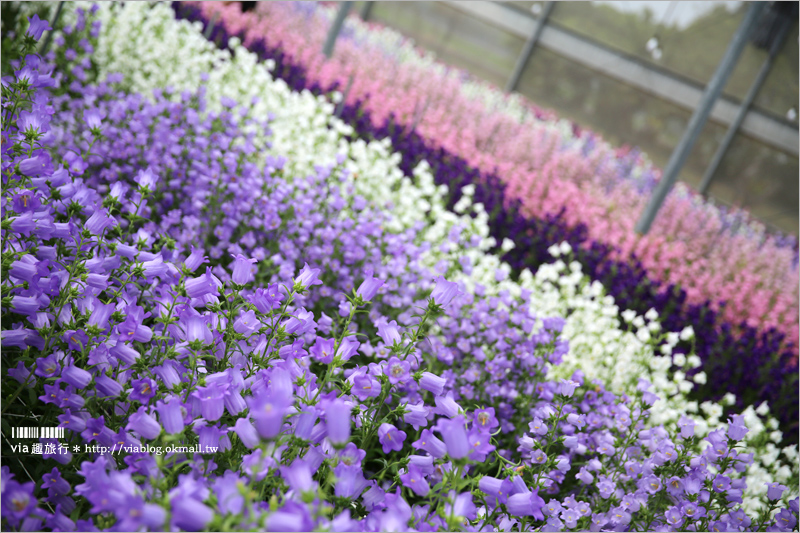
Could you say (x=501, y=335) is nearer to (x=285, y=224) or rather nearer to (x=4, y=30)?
(x=285, y=224)

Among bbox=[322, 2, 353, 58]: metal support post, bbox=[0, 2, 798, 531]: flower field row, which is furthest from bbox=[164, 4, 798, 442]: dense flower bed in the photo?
bbox=[322, 2, 353, 58]: metal support post

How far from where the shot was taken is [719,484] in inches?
53.3

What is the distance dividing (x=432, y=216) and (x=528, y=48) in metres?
10.2

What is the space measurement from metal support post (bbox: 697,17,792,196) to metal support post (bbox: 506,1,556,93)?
441 cm

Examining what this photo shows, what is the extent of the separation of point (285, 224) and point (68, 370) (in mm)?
1450

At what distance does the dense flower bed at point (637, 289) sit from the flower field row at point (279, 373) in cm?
114

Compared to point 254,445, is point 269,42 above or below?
above

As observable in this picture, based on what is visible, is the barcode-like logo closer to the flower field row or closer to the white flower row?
the flower field row

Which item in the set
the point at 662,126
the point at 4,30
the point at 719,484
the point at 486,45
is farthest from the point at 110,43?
the point at 662,126

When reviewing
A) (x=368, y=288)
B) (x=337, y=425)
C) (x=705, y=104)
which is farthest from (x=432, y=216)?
(x=705, y=104)

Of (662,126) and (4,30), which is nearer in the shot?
(4,30)

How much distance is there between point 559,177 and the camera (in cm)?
657

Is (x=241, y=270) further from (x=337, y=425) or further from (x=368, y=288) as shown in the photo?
(x=337, y=425)

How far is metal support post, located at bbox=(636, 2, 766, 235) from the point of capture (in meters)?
4.58
